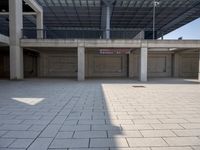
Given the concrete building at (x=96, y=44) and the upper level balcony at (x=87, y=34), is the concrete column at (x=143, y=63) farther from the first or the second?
the upper level balcony at (x=87, y=34)

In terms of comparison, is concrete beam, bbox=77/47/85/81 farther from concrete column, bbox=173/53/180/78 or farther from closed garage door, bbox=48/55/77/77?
concrete column, bbox=173/53/180/78

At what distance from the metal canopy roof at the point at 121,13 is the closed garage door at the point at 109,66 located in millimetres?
5949

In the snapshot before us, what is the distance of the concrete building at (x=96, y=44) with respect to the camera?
15.6 meters

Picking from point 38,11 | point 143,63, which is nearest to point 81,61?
point 143,63

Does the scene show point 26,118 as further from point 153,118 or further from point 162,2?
point 162,2

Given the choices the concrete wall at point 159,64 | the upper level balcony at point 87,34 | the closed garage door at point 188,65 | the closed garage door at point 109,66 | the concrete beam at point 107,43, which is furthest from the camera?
the closed garage door at point 188,65

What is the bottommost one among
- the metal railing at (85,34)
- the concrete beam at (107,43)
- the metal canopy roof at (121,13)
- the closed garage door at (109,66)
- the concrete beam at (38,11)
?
the closed garage door at (109,66)

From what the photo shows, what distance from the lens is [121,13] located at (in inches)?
973

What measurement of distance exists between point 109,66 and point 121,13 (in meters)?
7.69

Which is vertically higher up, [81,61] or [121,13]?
[121,13]

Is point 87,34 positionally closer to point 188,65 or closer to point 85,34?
point 85,34

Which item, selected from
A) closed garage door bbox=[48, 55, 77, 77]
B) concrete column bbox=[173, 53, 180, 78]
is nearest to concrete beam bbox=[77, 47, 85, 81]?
closed garage door bbox=[48, 55, 77, 77]

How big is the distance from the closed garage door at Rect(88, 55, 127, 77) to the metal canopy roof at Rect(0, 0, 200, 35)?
19.5 ft

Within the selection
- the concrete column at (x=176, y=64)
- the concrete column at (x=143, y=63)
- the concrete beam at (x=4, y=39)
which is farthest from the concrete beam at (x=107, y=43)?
the concrete column at (x=176, y=64)
